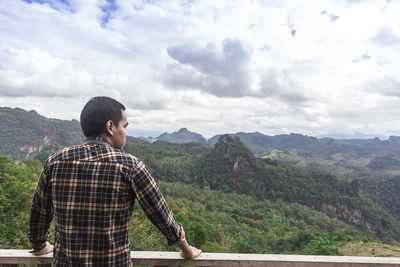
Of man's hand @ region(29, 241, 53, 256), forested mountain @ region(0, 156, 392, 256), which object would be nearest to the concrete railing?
man's hand @ region(29, 241, 53, 256)

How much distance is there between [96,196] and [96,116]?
1.35 ft

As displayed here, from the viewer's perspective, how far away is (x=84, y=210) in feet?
3.75

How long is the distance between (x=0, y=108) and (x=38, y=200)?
6250 inches

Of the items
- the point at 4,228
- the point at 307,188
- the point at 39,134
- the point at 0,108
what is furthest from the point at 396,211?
the point at 0,108

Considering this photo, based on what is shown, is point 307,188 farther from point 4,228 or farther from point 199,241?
point 4,228

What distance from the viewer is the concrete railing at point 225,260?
149 centimetres

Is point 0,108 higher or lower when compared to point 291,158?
higher

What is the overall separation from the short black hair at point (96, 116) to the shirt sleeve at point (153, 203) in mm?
298

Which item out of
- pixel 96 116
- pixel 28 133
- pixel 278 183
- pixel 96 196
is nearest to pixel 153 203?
pixel 96 196

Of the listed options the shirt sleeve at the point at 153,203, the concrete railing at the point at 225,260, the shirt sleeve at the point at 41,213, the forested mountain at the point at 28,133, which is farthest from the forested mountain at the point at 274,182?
the shirt sleeve at the point at 153,203

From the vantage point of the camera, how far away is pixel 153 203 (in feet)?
4.00

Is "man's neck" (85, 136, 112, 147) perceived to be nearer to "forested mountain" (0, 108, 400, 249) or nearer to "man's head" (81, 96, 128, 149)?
"man's head" (81, 96, 128, 149)

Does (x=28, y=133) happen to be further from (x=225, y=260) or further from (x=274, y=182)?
(x=225, y=260)

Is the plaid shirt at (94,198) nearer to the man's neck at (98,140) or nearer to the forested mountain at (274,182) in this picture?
the man's neck at (98,140)
